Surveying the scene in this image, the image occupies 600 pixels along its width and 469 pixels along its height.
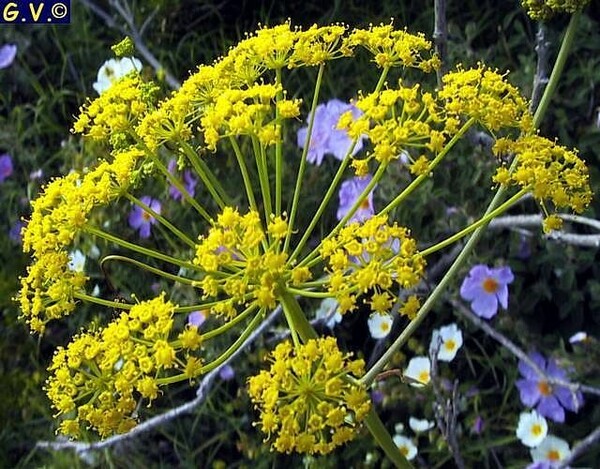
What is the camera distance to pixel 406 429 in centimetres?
288

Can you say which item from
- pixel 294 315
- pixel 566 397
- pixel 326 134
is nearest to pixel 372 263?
pixel 294 315

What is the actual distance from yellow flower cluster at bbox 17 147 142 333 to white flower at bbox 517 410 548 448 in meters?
1.41

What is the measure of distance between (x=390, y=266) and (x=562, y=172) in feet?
1.27

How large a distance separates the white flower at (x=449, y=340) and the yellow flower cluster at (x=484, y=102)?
1124mm

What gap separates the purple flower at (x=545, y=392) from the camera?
102 inches

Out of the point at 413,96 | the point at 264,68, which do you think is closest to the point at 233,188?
the point at 264,68

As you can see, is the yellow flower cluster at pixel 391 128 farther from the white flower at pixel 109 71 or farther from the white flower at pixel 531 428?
the white flower at pixel 109 71

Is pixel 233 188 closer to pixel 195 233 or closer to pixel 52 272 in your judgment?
pixel 195 233

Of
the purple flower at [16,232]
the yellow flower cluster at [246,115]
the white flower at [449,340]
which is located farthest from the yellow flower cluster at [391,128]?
the purple flower at [16,232]

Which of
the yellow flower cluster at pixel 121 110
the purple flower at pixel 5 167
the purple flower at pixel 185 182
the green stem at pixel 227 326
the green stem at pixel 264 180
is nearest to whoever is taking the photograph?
the green stem at pixel 227 326

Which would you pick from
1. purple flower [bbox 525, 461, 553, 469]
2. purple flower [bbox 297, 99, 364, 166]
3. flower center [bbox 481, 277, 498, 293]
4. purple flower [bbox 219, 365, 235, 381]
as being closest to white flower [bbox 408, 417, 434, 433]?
purple flower [bbox 525, 461, 553, 469]

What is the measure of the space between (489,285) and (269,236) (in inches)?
47.6

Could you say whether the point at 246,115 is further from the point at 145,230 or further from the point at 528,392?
the point at 145,230

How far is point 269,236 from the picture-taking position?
5.12 feet
